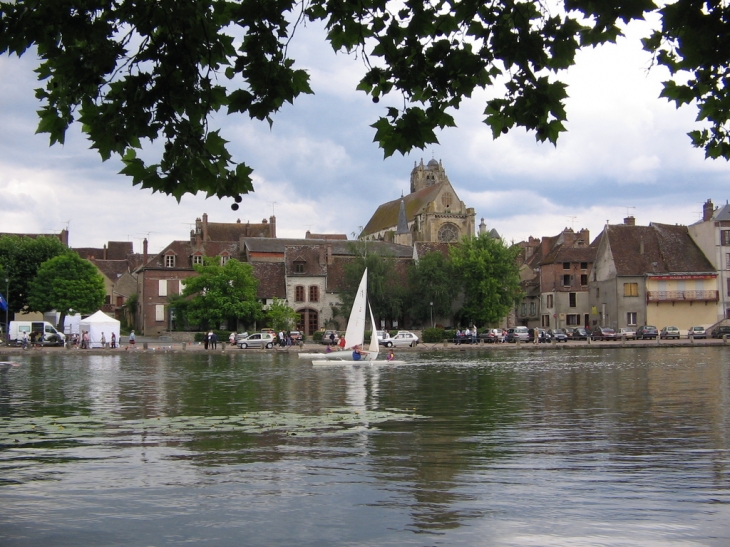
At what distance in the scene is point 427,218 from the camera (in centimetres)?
14300

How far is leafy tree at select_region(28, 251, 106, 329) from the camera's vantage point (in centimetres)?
8325

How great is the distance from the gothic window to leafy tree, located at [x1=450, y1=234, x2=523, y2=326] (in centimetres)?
5655

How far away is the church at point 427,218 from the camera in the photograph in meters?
143

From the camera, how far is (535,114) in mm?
8992

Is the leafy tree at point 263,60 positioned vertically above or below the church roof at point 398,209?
below

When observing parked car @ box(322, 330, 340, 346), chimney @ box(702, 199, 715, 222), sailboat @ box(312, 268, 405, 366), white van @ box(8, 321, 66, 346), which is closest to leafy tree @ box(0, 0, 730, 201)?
sailboat @ box(312, 268, 405, 366)

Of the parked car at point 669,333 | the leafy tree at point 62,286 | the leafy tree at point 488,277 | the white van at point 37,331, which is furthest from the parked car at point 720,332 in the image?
the leafy tree at point 62,286

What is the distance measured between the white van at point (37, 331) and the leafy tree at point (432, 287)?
107 feet

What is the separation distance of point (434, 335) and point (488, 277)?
9.11 m

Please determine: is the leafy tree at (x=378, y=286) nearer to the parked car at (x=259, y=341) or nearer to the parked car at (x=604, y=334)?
the parked car at (x=259, y=341)

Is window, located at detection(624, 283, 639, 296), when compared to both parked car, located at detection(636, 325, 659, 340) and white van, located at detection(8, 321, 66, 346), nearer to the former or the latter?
parked car, located at detection(636, 325, 659, 340)

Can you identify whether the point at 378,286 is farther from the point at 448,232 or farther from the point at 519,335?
the point at 448,232

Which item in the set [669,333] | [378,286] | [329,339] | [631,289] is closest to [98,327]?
[329,339]

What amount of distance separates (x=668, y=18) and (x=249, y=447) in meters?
10.7
